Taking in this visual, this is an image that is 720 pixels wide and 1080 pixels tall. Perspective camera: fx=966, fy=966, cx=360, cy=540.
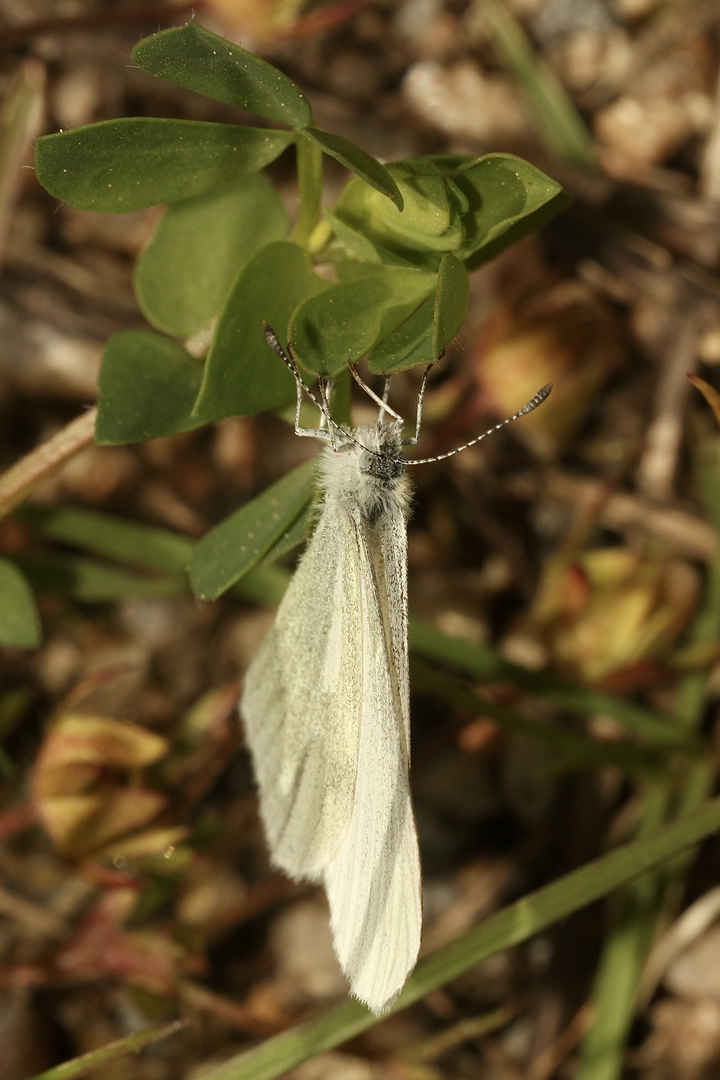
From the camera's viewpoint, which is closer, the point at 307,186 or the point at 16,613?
the point at 307,186

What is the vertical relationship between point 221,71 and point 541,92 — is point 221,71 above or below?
above

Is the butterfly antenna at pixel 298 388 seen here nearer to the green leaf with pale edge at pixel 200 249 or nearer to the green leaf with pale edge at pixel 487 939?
the green leaf with pale edge at pixel 200 249

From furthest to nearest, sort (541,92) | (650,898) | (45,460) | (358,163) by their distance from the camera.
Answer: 1. (541,92)
2. (650,898)
3. (45,460)
4. (358,163)

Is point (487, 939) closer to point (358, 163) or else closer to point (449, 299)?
point (449, 299)

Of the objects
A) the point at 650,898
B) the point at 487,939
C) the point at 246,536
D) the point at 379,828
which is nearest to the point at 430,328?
the point at 246,536

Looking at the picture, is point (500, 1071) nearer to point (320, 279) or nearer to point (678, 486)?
point (678, 486)

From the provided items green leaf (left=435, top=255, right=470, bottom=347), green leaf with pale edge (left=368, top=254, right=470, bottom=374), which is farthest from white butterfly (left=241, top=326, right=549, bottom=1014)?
green leaf (left=435, top=255, right=470, bottom=347)

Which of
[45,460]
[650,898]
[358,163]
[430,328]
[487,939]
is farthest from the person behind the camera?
[650,898]
